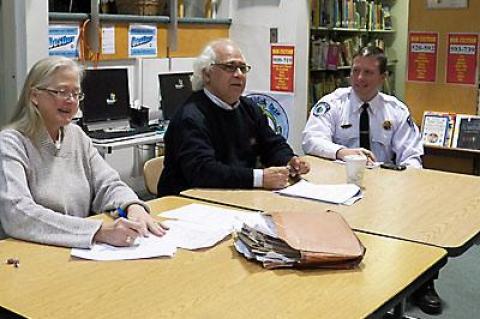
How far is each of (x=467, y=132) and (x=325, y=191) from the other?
231 centimetres

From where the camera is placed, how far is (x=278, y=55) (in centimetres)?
544

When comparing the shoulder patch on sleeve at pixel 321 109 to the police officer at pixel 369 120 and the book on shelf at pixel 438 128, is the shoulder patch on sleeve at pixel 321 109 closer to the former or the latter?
the police officer at pixel 369 120

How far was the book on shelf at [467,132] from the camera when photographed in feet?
14.2

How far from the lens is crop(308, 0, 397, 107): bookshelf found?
6.46 metres

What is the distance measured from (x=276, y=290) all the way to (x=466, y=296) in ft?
7.19

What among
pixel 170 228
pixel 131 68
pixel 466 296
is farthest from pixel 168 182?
pixel 131 68

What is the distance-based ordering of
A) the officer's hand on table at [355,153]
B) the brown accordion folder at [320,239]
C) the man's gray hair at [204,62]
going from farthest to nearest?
1. the officer's hand on table at [355,153]
2. the man's gray hair at [204,62]
3. the brown accordion folder at [320,239]

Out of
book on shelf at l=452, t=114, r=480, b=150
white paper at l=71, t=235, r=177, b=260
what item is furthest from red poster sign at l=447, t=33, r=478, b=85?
white paper at l=71, t=235, r=177, b=260

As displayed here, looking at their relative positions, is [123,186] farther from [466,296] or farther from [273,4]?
[273,4]

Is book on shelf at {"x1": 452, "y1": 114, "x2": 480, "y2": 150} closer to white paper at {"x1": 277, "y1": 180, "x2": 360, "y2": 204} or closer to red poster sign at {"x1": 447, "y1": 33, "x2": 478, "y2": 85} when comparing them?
red poster sign at {"x1": 447, "y1": 33, "x2": 478, "y2": 85}

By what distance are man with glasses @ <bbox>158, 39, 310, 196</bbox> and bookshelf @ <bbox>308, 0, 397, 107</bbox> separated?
3402mm

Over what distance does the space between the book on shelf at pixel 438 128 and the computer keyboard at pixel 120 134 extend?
191 cm

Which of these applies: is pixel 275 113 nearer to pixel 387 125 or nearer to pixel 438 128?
pixel 438 128

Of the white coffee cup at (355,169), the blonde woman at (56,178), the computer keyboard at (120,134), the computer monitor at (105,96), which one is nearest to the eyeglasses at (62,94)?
the blonde woman at (56,178)
